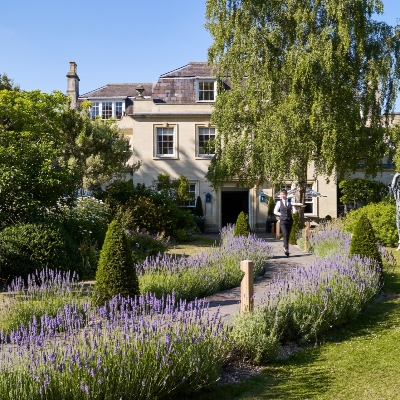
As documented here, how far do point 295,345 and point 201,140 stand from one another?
23.7 meters

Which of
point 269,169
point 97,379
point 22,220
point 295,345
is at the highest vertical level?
point 269,169

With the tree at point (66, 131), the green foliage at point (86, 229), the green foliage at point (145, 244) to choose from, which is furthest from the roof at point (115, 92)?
the green foliage at point (145, 244)

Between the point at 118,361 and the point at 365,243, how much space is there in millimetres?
6862

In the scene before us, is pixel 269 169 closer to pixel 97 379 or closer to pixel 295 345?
pixel 295 345

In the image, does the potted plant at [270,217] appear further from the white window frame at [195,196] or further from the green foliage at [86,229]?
the green foliage at [86,229]

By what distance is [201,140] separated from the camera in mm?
29703

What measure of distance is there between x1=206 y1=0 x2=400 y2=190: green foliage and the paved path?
15.6ft

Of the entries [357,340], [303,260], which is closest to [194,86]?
[303,260]

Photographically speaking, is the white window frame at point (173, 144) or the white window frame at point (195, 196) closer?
the white window frame at point (195, 196)

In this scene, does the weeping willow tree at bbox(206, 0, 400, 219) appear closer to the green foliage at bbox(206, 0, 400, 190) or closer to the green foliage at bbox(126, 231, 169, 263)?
the green foliage at bbox(206, 0, 400, 190)

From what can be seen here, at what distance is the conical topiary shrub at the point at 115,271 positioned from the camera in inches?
275

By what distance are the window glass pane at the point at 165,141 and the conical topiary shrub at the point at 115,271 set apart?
22.7m

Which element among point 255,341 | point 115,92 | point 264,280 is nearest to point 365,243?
point 264,280

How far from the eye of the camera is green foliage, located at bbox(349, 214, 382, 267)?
980cm
